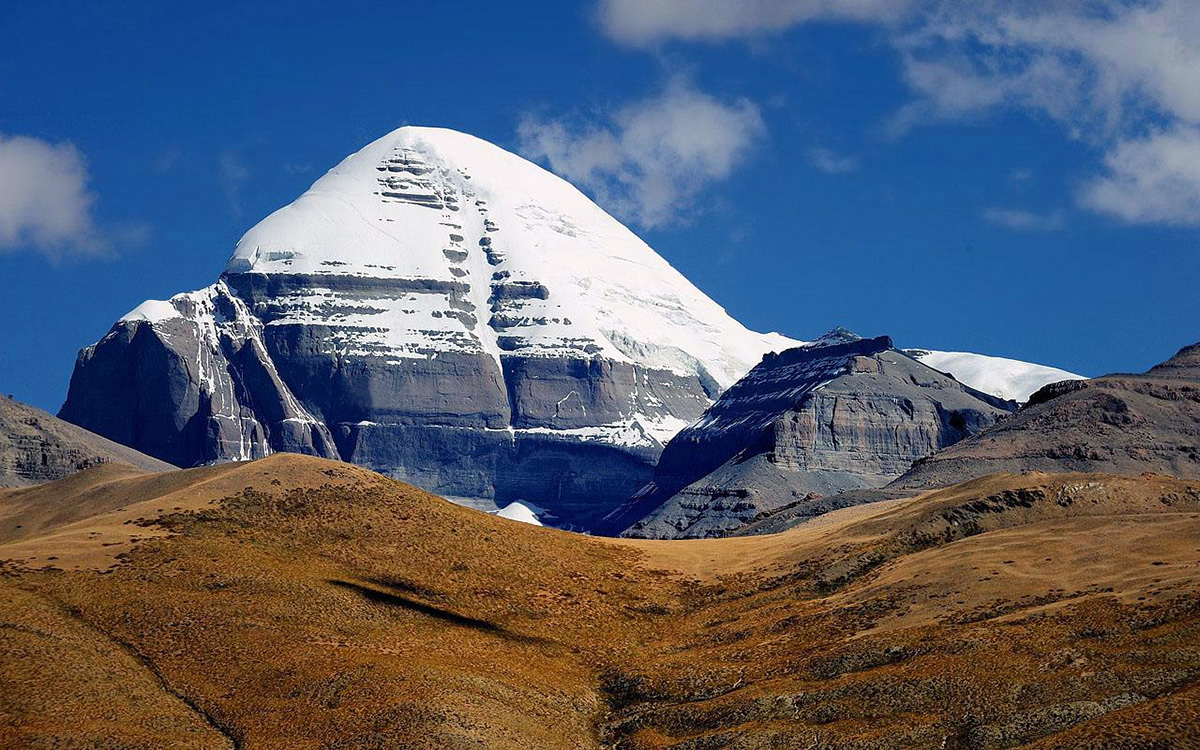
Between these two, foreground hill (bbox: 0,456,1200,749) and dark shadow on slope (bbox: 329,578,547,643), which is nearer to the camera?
foreground hill (bbox: 0,456,1200,749)

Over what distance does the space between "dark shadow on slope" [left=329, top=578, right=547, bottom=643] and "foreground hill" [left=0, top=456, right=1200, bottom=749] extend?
8.2 inches

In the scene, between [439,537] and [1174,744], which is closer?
[1174,744]

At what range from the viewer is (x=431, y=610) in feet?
281

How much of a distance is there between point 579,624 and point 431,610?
7.95 m

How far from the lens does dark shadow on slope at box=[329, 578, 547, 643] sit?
277 ft

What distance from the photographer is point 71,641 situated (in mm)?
75062

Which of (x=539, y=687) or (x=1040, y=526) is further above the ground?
(x=1040, y=526)

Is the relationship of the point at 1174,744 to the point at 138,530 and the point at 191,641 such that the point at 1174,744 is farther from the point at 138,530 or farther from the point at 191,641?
the point at 138,530

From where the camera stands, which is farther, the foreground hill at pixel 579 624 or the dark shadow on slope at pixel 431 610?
the dark shadow on slope at pixel 431 610

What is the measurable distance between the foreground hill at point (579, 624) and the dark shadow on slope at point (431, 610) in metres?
0.21

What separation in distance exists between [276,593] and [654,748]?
23.5 m

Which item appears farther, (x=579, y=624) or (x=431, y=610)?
(x=579, y=624)

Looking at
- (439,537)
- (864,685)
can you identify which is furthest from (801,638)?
(439,537)

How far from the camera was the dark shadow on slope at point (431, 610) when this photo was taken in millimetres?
84438
